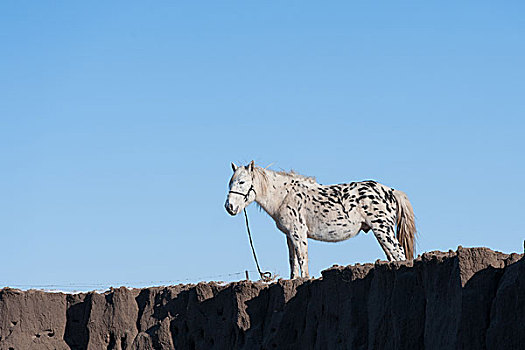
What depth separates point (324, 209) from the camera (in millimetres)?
12156

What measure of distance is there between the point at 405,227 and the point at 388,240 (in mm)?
472

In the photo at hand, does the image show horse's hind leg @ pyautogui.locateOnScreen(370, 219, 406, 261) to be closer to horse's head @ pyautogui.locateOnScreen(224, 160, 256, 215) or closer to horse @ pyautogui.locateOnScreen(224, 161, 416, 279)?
horse @ pyautogui.locateOnScreen(224, 161, 416, 279)

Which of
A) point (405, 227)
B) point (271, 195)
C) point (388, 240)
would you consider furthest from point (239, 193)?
point (405, 227)

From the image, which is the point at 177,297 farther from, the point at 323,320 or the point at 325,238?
the point at 323,320

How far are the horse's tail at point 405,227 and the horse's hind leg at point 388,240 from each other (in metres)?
0.24

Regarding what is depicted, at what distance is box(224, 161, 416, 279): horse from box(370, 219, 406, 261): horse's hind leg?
0.5 inches

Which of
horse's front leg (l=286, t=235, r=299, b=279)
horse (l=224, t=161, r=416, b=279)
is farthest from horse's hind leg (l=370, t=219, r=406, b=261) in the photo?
horse's front leg (l=286, t=235, r=299, b=279)

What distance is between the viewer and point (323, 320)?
9.62m

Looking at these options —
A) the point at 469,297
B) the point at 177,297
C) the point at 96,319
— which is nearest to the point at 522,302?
the point at 469,297

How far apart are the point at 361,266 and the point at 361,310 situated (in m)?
0.46

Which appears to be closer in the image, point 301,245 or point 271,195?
point 301,245

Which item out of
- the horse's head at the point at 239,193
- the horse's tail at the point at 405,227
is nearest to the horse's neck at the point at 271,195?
the horse's head at the point at 239,193

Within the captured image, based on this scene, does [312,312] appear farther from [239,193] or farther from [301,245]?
[239,193]

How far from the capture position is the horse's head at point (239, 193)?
12.2m
